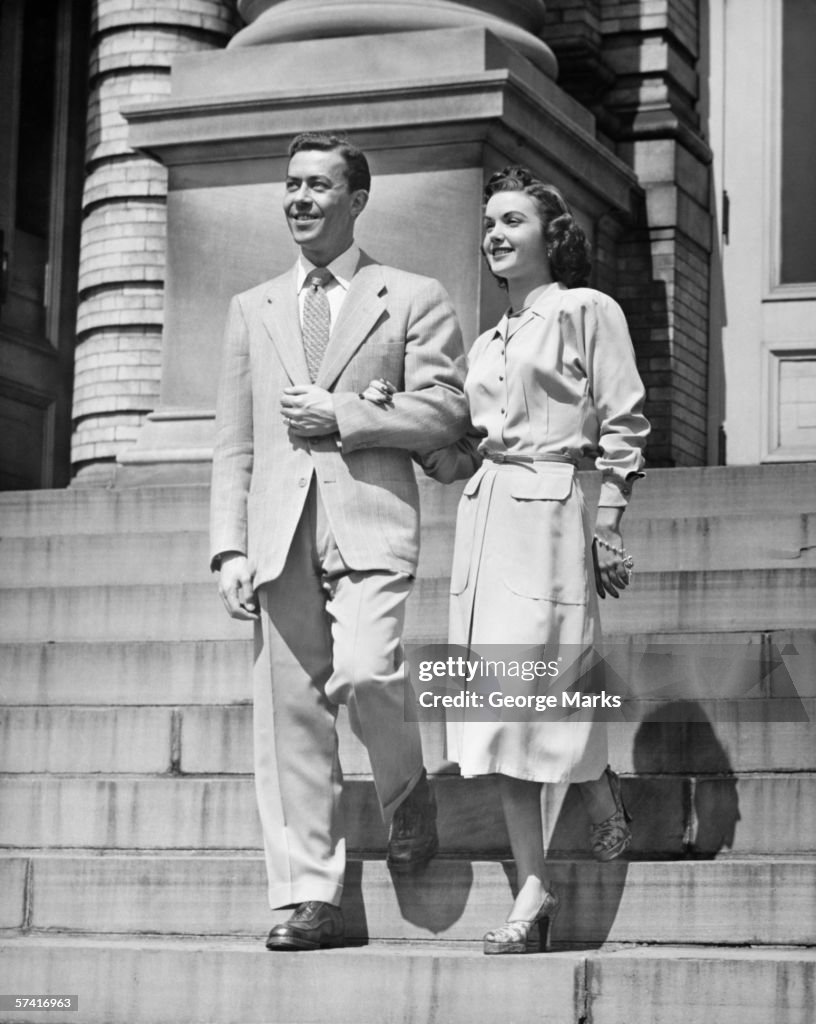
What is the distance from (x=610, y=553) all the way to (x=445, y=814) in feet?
3.81

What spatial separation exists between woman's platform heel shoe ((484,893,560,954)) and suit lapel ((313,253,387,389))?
5.10 ft

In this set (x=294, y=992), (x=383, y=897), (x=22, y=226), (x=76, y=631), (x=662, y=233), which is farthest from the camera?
(x=22, y=226)

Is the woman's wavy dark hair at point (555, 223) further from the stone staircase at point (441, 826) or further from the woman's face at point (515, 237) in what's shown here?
the stone staircase at point (441, 826)

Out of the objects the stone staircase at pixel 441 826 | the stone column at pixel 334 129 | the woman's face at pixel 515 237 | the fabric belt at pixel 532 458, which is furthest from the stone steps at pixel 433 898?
the stone column at pixel 334 129

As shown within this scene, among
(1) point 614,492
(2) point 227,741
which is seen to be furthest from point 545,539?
(2) point 227,741

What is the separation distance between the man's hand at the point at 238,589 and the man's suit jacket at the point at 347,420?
0.03 meters

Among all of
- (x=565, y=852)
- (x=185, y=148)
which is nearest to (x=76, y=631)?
(x=565, y=852)

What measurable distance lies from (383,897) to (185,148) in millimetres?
5187

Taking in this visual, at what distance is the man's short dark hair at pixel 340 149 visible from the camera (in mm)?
6336

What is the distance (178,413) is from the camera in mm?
10359

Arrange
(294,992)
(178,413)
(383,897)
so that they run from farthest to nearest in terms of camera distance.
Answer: (178,413) < (383,897) < (294,992)

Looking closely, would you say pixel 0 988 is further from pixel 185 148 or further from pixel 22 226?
pixel 22 226

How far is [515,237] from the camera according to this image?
624 cm

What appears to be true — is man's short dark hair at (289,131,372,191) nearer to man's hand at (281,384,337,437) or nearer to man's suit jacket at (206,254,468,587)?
man's suit jacket at (206,254,468,587)
